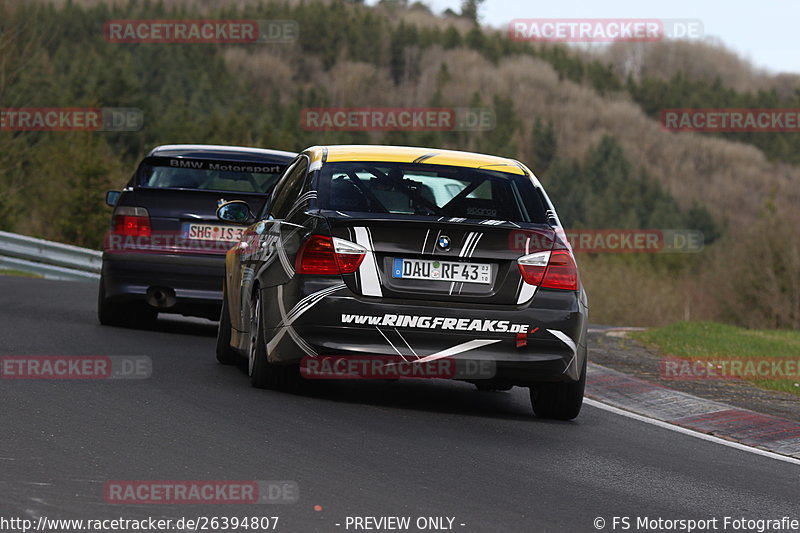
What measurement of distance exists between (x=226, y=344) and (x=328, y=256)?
245 cm

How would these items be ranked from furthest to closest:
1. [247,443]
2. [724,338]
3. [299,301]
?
[724,338]
[299,301]
[247,443]

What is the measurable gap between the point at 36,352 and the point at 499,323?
394 cm

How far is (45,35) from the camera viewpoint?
3931 centimetres

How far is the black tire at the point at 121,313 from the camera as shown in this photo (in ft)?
39.9

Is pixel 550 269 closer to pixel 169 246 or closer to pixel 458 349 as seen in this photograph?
pixel 458 349

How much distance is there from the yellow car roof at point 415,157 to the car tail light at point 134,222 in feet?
11.4

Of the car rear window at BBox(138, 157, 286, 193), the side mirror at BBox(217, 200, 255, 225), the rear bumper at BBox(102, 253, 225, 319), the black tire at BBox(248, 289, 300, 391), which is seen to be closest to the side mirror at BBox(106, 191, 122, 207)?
the car rear window at BBox(138, 157, 286, 193)

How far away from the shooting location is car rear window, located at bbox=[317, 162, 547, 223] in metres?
8.02

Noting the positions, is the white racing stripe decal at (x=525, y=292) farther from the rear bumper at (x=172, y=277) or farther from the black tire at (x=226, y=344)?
the rear bumper at (x=172, y=277)

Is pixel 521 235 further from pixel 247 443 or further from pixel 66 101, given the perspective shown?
pixel 66 101

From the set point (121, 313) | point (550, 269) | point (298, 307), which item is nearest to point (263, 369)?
point (298, 307)

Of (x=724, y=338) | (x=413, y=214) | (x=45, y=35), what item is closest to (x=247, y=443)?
(x=413, y=214)

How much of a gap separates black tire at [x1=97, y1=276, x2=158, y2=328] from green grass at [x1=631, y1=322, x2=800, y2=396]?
536 centimetres

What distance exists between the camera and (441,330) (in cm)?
754
